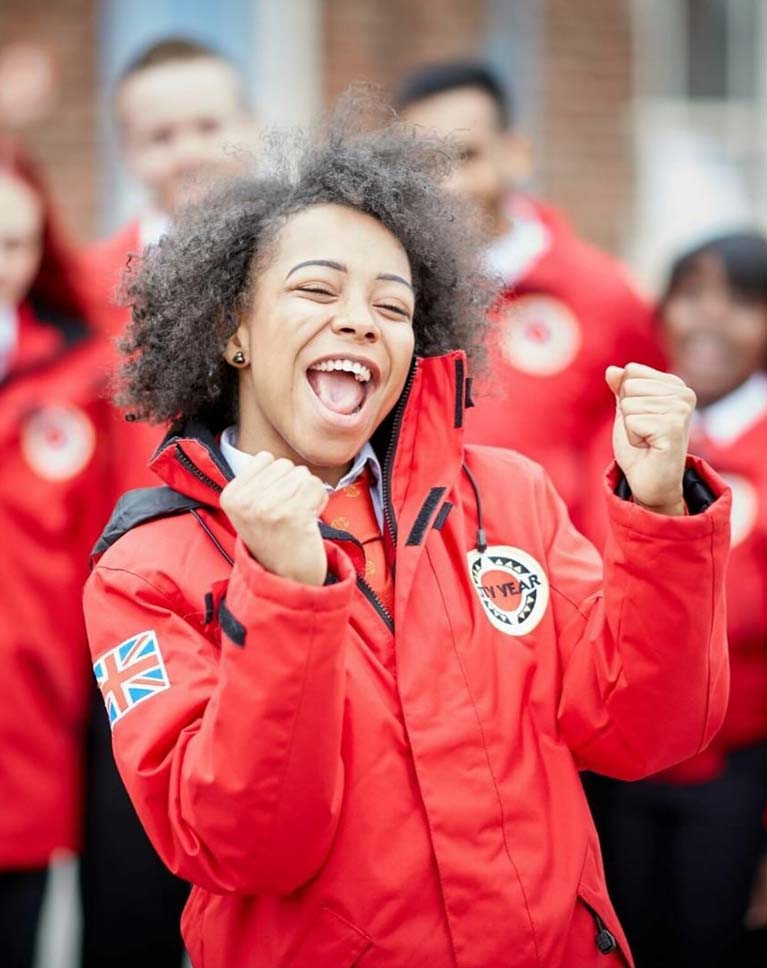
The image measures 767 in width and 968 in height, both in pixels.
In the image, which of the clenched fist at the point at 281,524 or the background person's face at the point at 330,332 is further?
the background person's face at the point at 330,332

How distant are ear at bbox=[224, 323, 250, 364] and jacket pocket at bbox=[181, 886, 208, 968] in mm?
845

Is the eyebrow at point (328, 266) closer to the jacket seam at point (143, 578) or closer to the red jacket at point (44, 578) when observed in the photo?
the jacket seam at point (143, 578)

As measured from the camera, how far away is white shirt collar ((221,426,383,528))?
228cm

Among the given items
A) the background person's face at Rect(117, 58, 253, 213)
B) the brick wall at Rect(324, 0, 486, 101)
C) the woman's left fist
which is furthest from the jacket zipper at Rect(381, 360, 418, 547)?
the brick wall at Rect(324, 0, 486, 101)

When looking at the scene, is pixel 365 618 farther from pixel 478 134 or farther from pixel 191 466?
pixel 478 134

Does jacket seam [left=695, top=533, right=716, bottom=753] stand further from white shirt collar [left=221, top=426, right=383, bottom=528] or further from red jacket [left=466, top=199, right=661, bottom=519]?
red jacket [left=466, top=199, right=661, bottom=519]

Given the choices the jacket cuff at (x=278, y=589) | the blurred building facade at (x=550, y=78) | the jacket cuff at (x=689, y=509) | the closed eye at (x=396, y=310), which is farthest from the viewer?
the blurred building facade at (x=550, y=78)

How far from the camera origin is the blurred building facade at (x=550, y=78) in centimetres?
643

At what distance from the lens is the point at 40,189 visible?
3.80 m

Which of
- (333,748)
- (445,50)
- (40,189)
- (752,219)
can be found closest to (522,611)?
(333,748)

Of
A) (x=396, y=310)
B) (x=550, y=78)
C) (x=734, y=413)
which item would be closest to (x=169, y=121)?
(x=734, y=413)

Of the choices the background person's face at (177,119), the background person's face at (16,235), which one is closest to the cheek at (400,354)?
the background person's face at (16,235)

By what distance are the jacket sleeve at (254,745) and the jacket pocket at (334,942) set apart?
8 cm

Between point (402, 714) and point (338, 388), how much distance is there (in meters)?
0.51
